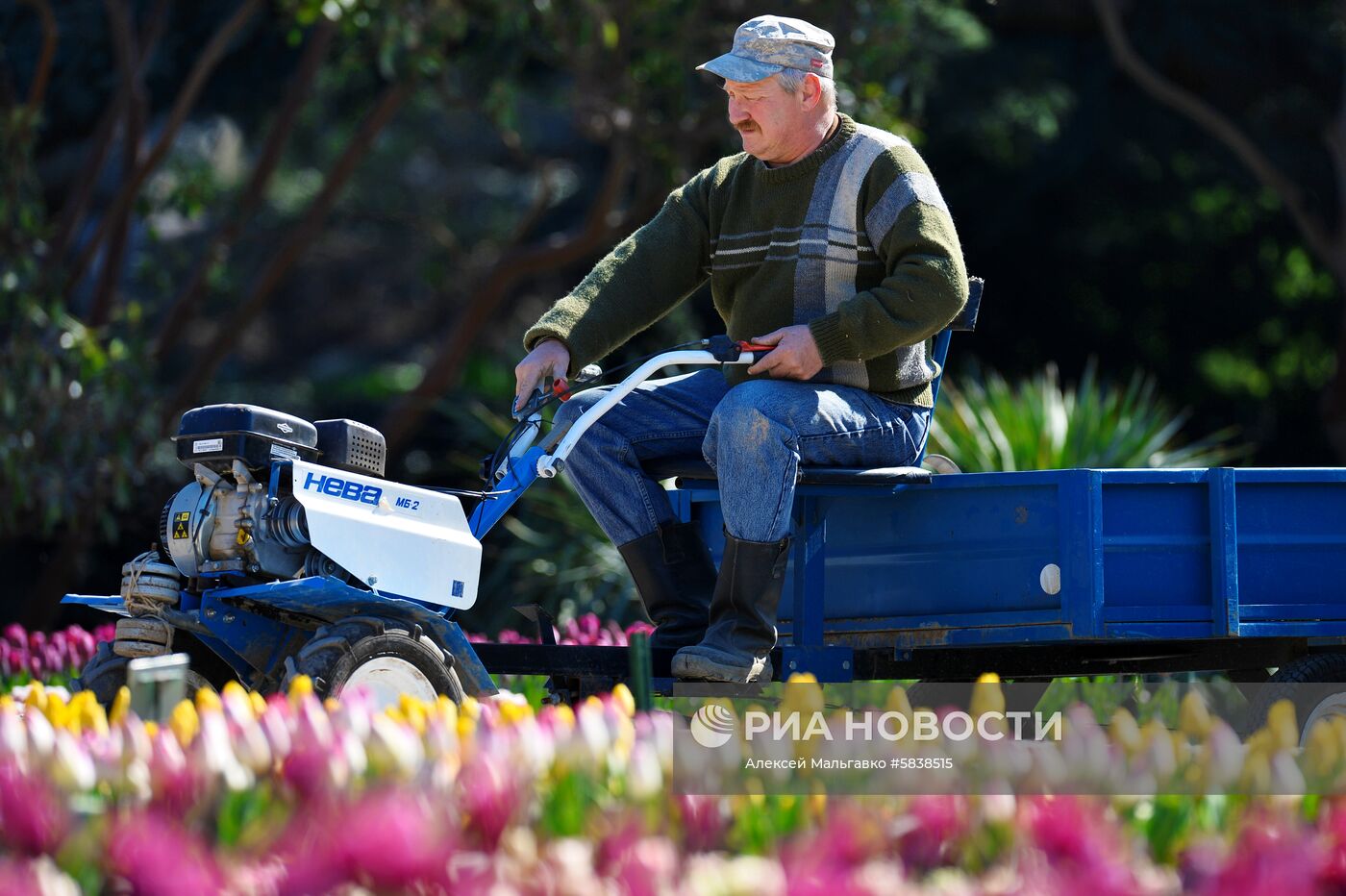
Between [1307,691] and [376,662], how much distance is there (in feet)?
8.32

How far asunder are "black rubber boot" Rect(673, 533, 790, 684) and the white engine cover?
0.63m

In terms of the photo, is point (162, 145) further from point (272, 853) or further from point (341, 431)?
point (272, 853)

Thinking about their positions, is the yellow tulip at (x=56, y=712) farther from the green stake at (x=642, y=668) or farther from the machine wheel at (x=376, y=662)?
the green stake at (x=642, y=668)

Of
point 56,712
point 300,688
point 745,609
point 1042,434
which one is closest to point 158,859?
point 300,688

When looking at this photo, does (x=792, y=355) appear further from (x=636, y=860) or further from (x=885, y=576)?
(x=636, y=860)

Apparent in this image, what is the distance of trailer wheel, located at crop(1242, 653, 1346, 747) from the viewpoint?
5.01 metres

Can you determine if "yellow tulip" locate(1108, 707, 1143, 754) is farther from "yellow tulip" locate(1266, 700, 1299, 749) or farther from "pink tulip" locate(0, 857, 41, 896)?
"pink tulip" locate(0, 857, 41, 896)

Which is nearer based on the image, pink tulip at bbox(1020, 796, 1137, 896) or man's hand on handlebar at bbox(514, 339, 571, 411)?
pink tulip at bbox(1020, 796, 1137, 896)

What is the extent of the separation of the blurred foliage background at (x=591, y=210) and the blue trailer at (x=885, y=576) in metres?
3.46

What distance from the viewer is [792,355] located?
4781 millimetres

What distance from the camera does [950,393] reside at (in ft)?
30.1

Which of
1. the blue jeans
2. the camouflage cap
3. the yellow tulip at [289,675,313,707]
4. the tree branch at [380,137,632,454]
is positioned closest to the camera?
the yellow tulip at [289,675,313,707]

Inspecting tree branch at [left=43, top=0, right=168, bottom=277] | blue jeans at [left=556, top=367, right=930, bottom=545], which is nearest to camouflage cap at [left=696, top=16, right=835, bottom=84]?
blue jeans at [left=556, top=367, right=930, bottom=545]

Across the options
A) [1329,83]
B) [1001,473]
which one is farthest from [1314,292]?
[1001,473]
